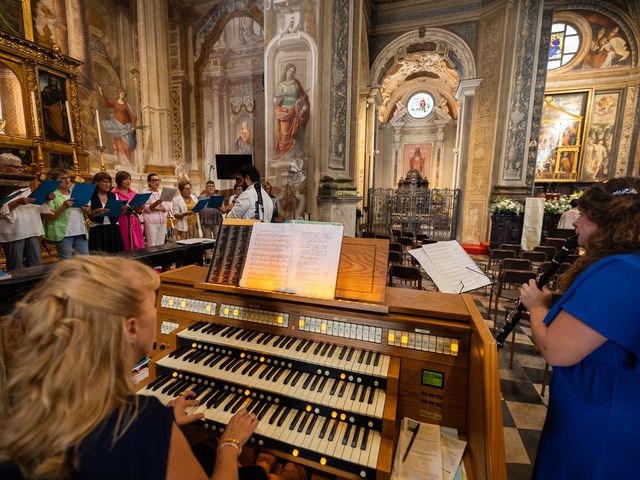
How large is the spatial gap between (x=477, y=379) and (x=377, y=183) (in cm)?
2098

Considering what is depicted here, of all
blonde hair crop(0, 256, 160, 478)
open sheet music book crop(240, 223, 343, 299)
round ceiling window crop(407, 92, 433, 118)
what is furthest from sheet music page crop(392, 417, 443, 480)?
round ceiling window crop(407, 92, 433, 118)

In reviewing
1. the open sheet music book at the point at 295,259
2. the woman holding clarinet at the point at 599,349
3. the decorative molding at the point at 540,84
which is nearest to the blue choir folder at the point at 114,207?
the open sheet music book at the point at 295,259

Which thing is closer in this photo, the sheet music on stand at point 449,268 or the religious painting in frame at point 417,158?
the sheet music on stand at point 449,268

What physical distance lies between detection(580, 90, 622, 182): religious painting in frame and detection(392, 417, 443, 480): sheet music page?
17.0m

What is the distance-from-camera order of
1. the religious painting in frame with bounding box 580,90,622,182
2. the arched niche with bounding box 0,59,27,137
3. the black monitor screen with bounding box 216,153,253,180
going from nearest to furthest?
1. the arched niche with bounding box 0,59,27,137
2. the black monitor screen with bounding box 216,153,253,180
3. the religious painting in frame with bounding box 580,90,622,182

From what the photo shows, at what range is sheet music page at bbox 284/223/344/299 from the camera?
5.67 feet

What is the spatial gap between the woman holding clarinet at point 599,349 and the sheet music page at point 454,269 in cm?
60

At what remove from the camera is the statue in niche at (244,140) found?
1128cm

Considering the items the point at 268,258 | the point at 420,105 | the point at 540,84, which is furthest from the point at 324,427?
the point at 420,105

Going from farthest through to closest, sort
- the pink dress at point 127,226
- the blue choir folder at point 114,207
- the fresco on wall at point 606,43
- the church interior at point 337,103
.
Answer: the fresco on wall at point 606,43 → the church interior at point 337,103 → the pink dress at point 127,226 → the blue choir folder at point 114,207

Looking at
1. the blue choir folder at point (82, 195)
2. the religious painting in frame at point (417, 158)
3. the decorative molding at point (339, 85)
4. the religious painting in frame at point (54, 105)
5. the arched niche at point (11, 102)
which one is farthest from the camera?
the religious painting in frame at point (417, 158)

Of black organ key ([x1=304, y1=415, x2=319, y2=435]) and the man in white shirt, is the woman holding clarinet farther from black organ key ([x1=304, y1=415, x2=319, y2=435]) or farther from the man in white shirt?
the man in white shirt

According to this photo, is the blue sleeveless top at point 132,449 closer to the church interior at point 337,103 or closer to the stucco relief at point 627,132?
the church interior at point 337,103

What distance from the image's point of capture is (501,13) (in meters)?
10.0
